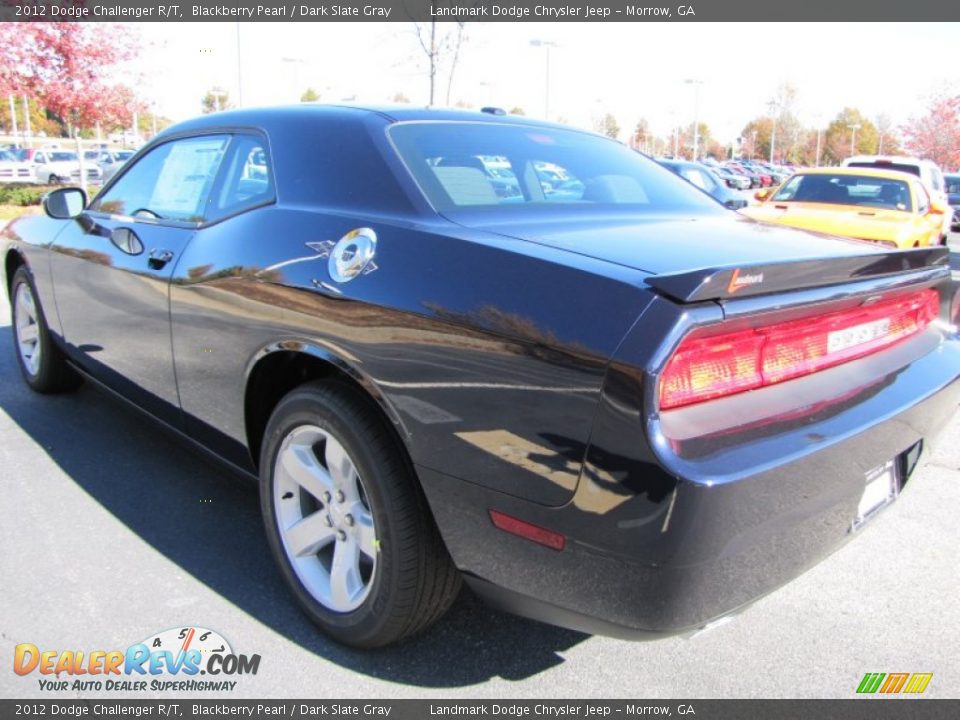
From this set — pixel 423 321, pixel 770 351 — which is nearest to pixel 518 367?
pixel 423 321

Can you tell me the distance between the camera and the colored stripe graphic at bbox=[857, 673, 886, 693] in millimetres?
2256

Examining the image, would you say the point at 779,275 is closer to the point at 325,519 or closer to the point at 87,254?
the point at 325,519

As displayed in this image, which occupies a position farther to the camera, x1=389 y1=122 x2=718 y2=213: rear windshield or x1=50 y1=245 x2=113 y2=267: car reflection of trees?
x1=50 y1=245 x2=113 y2=267: car reflection of trees

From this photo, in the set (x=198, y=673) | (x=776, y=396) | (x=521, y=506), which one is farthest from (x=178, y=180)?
(x=776, y=396)

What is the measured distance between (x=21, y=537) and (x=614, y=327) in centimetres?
260

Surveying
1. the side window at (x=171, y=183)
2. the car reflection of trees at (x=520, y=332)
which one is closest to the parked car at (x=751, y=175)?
the side window at (x=171, y=183)

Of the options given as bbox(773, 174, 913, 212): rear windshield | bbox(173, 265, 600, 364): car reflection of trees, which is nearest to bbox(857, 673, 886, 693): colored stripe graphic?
bbox(173, 265, 600, 364): car reflection of trees

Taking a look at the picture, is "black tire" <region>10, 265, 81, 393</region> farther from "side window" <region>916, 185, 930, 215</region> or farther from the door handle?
"side window" <region>916, 185, 930, 215</region>

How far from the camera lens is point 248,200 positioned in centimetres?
276

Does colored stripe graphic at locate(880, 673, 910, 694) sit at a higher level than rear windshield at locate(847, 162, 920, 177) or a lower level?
lower

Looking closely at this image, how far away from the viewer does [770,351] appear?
1.89 meters

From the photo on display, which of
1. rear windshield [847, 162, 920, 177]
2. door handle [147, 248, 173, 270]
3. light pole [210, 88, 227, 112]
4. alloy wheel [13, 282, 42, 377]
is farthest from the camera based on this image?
light pole [210, 88, 227, 112]

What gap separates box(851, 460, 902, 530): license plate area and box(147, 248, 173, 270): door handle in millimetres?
2508

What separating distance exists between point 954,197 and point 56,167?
31.2m
